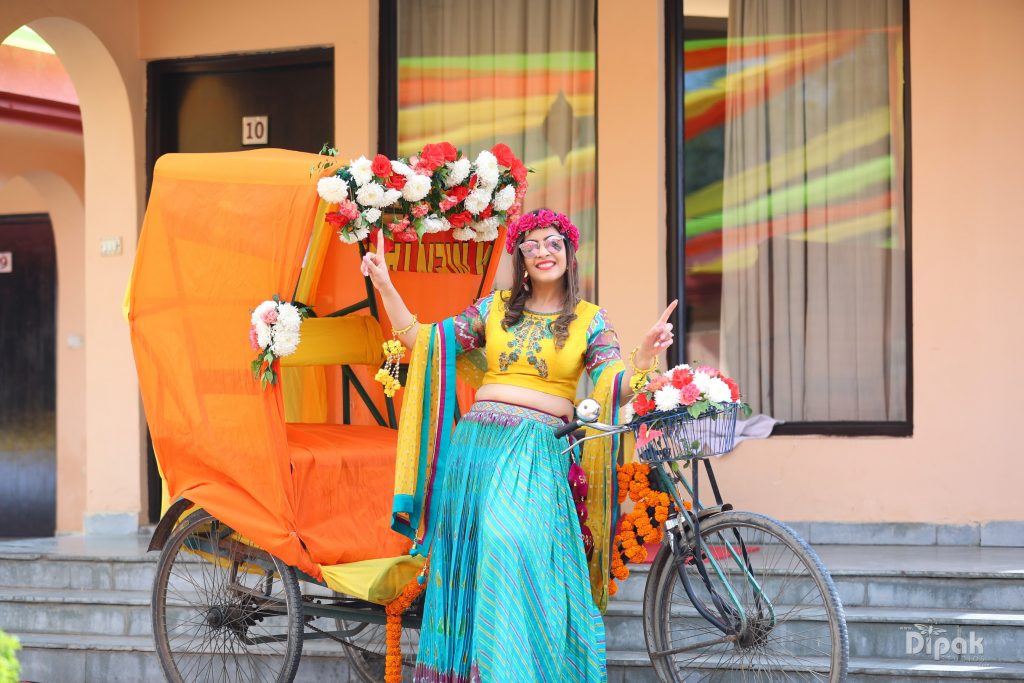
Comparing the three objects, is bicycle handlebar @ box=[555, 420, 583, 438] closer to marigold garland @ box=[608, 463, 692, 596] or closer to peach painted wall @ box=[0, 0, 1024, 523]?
marigold garland @ box=[608, 463, 692, 596]

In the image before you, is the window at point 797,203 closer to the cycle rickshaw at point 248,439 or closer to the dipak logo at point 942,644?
the dipak logo at point 942,644

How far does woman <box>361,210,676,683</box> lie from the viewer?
3.90 m

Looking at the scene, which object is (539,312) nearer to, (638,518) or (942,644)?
(638,518)

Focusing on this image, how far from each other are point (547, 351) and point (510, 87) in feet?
11.4

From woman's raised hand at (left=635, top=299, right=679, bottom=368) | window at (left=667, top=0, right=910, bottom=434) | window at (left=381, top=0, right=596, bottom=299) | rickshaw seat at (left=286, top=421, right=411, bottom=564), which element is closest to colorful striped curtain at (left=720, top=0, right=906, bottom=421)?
window at (left=667, top=0, right=910, bottom=434)

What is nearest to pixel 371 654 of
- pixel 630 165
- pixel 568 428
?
pixel 568 428

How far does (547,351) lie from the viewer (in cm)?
416

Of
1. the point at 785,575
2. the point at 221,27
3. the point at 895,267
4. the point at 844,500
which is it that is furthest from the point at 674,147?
the point at 785,575

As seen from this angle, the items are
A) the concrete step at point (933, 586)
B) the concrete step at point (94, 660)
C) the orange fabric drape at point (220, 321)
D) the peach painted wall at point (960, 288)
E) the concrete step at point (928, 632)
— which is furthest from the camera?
the peach painted wall at point (960, 288)

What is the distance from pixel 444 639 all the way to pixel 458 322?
1.10 m

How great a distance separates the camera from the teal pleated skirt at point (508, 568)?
153 inches

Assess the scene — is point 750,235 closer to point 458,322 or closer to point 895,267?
point 895,267

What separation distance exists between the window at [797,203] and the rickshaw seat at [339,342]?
7.61 feet

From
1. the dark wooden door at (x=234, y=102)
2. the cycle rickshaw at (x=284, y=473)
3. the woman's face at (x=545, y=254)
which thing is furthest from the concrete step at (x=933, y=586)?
the dark wooden door at (x=234, y=102)
